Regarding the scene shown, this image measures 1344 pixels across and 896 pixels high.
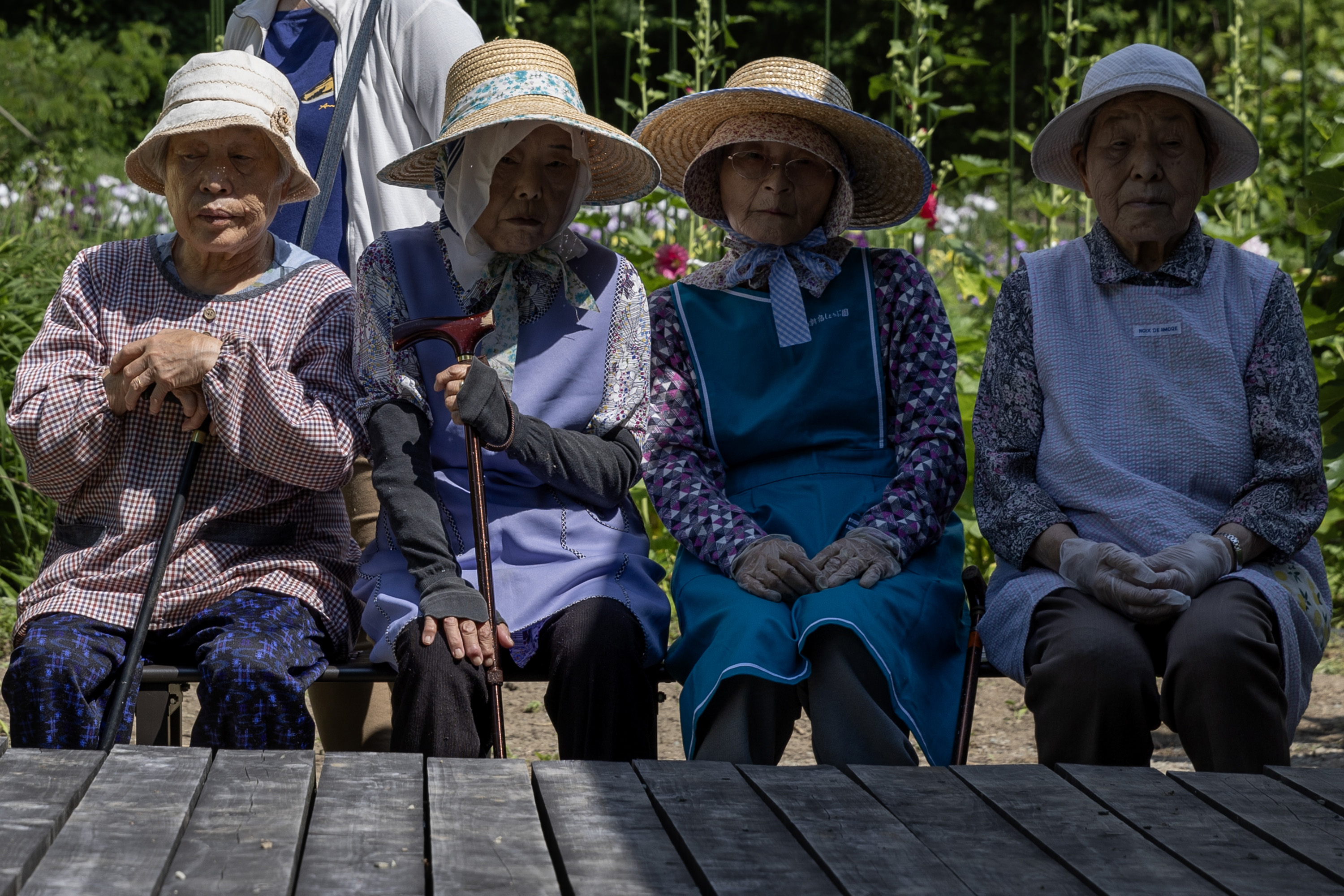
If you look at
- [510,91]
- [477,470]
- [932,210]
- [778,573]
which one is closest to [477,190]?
[510,91]

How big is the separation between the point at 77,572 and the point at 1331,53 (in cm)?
814

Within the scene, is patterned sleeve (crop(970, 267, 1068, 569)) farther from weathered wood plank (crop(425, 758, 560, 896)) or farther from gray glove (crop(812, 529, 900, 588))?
weathered wood plank (crop(425, 758, 560, 896))

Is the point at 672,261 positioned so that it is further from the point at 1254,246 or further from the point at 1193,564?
the point at 1193,564

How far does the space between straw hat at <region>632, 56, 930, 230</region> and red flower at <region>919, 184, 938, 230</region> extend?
1.13m

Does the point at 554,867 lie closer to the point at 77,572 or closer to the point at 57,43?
the point at 77,572

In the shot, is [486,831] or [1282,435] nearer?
[486,831]

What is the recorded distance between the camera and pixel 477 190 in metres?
2.88

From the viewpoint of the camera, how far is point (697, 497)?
294 centimetres

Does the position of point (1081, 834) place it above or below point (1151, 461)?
below

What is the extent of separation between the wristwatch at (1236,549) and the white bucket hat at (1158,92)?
0.81 m

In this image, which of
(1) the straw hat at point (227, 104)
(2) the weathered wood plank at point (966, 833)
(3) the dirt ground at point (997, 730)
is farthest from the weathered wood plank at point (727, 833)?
(3) the dirt ground at point (997, 730)

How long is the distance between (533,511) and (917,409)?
814 mm

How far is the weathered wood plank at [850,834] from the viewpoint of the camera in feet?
5.35

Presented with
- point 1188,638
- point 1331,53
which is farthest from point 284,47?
point 1331,53
